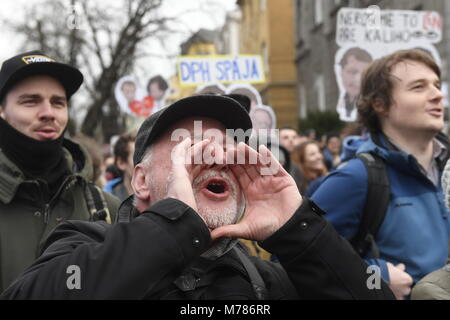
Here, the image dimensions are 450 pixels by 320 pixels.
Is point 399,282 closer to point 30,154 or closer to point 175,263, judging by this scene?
Result: point 175,263

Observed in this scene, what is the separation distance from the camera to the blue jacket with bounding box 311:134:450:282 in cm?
278

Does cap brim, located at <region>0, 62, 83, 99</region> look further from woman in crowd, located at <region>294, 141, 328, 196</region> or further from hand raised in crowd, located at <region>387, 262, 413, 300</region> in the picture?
woman in crowd, located at <region>294, 141, 328, 196</region>

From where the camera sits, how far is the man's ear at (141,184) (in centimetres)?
198

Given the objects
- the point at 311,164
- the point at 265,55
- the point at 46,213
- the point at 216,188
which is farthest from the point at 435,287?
the point at 265,55

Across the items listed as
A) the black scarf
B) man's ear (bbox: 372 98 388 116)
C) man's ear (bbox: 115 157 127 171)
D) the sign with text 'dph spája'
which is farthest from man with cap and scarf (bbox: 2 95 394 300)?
the sign with text 'dph spája'

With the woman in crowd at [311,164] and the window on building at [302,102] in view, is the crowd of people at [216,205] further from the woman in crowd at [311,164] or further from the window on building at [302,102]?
the window on building at [302,102]

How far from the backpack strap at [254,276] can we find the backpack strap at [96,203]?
→ 1002mm

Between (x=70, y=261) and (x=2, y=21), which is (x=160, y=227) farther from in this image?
(x=2, y=21)

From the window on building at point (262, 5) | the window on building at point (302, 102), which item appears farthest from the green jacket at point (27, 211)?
the window on building at point (262, 5)

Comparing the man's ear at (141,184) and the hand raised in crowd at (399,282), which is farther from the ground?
the man's ear at (141,184)

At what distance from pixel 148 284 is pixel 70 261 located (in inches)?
8.7

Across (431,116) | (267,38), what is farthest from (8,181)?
(267,38)

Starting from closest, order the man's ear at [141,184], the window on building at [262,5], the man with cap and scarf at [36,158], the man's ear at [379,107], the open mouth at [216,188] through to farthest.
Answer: the open mouth at [216,188] < the man's ear at [141,184] < the man with cap and scarf at [36,158] < the man's ear at [379,107] < the window on building at [262,5]

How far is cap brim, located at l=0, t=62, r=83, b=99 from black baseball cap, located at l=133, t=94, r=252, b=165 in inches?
48.5
